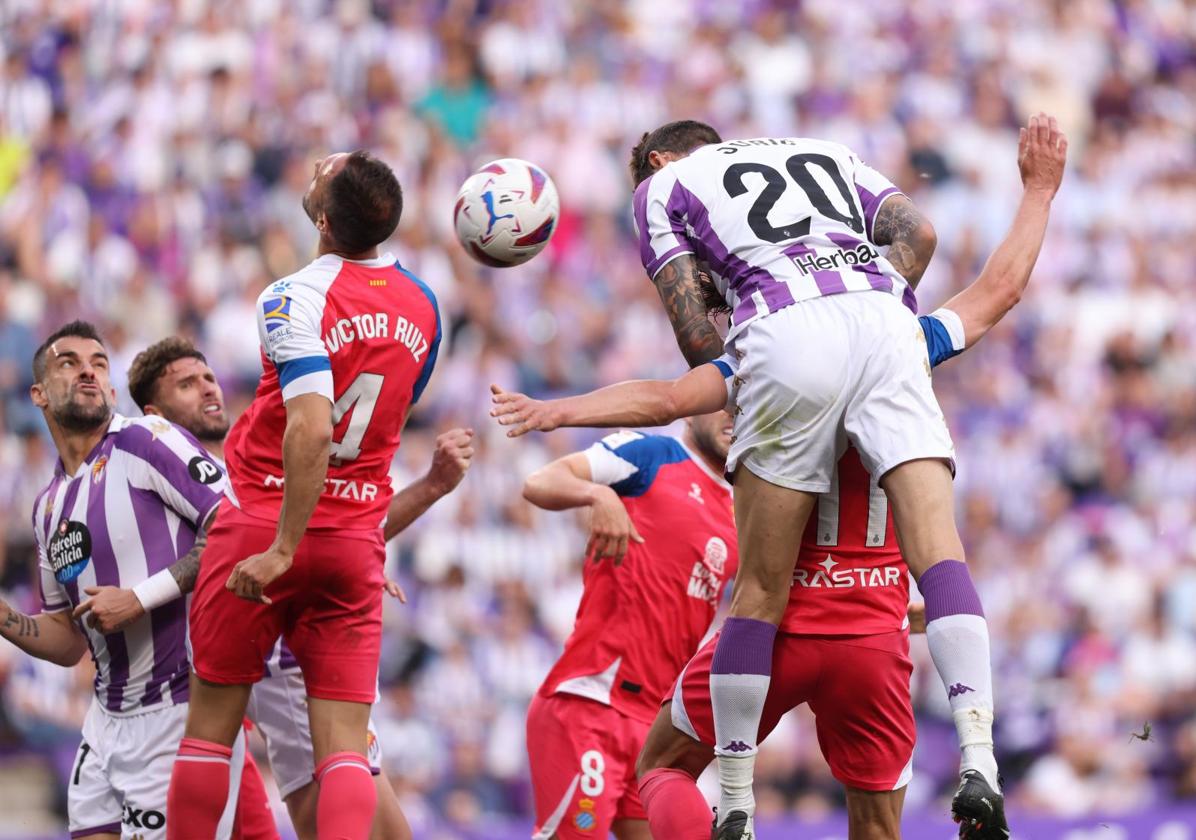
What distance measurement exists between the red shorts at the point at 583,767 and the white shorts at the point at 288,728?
2.47 feet

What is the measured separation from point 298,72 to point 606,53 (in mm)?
3522

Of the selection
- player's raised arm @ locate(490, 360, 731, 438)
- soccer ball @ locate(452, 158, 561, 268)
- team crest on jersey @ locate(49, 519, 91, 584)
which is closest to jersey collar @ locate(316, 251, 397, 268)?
soccer ball @ locate(452, 158, 561, 268)

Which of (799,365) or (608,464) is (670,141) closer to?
(799,365)

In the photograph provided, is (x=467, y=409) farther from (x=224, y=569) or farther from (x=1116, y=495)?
(x=224, y=569)

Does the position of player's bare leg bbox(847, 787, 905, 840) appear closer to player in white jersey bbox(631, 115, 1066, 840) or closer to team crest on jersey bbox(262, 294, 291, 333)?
player in white jersey bbox(631, 115, 1066, 840)

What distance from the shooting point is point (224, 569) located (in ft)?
20.8

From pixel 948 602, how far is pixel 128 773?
145 inches

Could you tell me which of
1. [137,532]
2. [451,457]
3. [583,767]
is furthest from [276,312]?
[583,767]

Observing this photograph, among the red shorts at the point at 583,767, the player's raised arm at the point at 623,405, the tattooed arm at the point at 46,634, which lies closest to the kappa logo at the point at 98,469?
the tattooed arm at the point at 46,634

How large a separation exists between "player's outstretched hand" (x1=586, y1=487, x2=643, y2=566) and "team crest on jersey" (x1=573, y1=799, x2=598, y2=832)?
124cm

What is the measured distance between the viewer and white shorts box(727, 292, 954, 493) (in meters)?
5.41

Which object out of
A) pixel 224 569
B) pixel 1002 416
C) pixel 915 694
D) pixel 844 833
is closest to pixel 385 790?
pixel 224 569

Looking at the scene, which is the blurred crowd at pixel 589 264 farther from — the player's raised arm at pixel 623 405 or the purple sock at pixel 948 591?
the purple sock at pixel 948 591

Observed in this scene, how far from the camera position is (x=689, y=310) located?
18.7 ft
